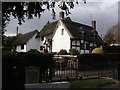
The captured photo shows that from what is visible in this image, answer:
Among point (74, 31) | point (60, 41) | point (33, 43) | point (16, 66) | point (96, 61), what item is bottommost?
point (16, 66)

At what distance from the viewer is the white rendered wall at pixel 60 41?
151 ft

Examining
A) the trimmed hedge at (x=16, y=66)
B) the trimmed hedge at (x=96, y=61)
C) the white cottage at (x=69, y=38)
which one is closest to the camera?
the trimmed hedge at (x=16, y=66)

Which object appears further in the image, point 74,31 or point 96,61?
point 74,31

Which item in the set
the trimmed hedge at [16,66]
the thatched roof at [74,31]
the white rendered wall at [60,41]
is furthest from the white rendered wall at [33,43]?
the trimmed hedge at [16,66]

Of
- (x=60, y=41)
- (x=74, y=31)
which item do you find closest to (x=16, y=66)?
(x=60, y=41)

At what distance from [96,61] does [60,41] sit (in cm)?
2003

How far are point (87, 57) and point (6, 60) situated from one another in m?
15.2

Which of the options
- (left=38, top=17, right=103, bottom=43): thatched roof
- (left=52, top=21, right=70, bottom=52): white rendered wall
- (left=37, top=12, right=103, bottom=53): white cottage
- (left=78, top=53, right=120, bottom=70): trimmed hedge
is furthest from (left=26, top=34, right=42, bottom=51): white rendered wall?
(left=78, top=53, right=120, bottom=70): trimmed hedge

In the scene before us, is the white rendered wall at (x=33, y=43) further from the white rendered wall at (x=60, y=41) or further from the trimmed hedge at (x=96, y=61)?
the trimmed hedge at (x=96, y=61)

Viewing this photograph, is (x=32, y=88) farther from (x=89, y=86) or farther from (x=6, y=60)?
(x=89, y=86)

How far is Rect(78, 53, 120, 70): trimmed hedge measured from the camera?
2606cm

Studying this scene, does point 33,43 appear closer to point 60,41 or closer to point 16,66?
point 60,41

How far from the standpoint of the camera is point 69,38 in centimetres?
4569

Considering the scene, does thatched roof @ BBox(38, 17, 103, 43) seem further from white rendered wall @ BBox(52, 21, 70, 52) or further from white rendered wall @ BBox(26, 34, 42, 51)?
white rendered wall @ BBox(26, 34, 42, 51)
